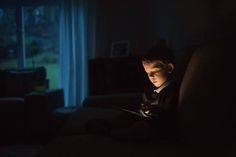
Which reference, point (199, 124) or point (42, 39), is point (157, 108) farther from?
point (42, 39)

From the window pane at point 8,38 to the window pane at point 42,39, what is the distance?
6.7 inches

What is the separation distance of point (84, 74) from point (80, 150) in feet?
11.5

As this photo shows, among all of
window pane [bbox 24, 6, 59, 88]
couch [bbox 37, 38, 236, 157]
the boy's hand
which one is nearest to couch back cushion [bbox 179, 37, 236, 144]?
couch [bbox 37, 38, 236, 157]

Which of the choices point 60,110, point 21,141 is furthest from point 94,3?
point 21,141

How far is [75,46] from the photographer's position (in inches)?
187

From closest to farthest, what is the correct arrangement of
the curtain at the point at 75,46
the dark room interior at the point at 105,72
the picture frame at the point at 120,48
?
the dark room interior at the point at 105,72 < the picture frame at the point at 120,48 < the curtain at the point at 75,46

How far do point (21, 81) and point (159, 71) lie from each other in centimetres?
287

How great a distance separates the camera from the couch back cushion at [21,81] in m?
4.22

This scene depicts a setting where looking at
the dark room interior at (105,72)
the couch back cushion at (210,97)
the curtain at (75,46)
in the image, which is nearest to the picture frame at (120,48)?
the dark room interior at (105,72)

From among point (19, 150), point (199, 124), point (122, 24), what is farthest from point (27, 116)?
point (199, 124)

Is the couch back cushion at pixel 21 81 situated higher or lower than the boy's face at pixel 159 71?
lower

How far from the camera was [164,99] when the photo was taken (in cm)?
155

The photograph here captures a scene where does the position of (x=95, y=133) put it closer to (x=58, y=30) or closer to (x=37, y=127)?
(x=37, y=127)

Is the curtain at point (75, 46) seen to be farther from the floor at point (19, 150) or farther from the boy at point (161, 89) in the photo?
the boy at point (161, 89)
